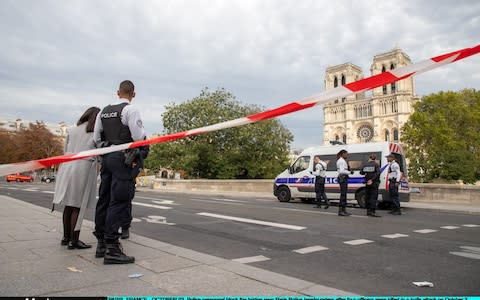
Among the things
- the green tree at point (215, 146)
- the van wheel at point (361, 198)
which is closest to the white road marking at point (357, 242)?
the van wheel at point (361, 198)

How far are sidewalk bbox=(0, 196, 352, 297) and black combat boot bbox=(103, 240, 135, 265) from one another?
76 millimetres

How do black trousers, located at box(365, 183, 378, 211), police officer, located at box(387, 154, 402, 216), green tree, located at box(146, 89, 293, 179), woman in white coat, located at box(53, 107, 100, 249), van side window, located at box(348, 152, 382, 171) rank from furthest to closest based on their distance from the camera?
green tree, located at box(146, 89, 293, 179)
van side window, located at box(348, 152, 382, 171)
police officer, located at box(387, 154, 402, 216)
black trousers, located at box(365, 183, 378, 211)
woman in white coat, located at box(53, 107, 100, 249)

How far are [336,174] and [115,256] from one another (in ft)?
40.2

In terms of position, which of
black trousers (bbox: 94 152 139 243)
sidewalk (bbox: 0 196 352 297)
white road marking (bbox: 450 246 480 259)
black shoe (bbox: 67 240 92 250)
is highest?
black trousers (bbox: 94 152 139 243)

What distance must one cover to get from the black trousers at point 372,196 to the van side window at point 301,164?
527 centimetres

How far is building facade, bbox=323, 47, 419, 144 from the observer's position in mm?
105000

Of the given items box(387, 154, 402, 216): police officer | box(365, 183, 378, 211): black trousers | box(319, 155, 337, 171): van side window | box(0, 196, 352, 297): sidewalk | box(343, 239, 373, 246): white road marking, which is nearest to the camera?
box(0, 196, 352, 297): sidewalk

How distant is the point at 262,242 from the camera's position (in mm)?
5500

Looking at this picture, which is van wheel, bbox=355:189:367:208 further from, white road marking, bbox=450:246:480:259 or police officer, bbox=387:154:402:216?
white road marking, bbox=450:246:480:259

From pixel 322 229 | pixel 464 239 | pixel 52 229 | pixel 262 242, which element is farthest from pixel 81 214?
pixel 464 239

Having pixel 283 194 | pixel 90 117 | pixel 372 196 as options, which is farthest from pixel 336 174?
pixel 90 117

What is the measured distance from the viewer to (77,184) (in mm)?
4695

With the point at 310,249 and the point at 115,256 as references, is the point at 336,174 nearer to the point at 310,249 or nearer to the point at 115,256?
the point at 310,249

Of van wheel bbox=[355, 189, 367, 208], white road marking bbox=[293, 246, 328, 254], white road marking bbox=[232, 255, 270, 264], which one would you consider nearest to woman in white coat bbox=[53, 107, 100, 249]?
white road marking bbox=[232, 255, 270, 264]
